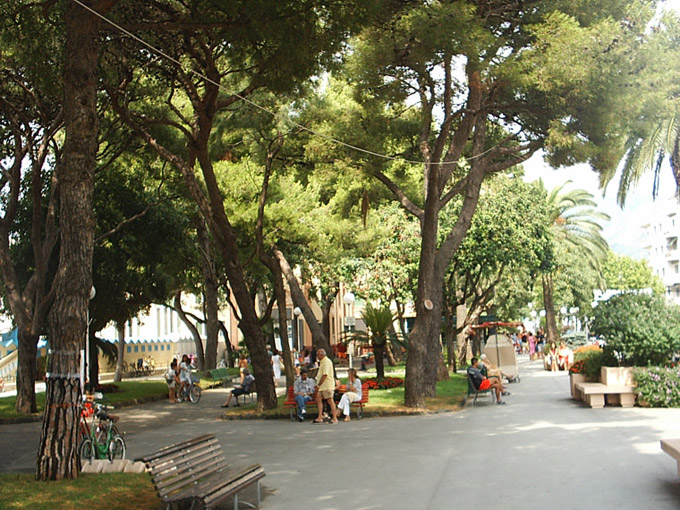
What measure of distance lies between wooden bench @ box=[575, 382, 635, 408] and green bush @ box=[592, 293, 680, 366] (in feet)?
2.62

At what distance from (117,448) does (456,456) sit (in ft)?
17.3

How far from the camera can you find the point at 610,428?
48.9ft

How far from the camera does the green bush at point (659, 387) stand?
17906 millimetres

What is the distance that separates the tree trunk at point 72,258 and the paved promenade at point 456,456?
Result: 2.68 meters

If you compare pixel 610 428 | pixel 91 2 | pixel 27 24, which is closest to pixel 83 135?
pixel 91 2

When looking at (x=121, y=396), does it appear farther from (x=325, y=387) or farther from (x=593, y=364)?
(x=593, y=364)

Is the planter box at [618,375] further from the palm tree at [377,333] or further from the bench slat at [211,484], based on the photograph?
the bench slat at [211,484]

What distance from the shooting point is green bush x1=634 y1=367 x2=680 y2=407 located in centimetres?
1791

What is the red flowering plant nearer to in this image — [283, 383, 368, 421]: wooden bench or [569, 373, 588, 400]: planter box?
[569, 373, 588, 400]: planter box

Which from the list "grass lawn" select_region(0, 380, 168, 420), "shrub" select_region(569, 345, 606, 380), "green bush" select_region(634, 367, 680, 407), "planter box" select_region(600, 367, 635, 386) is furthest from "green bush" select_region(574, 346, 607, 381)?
"grass lawn" select_region(0, 380, 168, 420)

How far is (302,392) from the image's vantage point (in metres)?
19.8

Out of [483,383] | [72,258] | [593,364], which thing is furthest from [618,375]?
[72,258]

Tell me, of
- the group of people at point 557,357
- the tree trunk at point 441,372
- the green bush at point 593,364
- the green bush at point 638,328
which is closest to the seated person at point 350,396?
the green bush at point 638,328

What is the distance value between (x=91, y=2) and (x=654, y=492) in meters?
9.65
